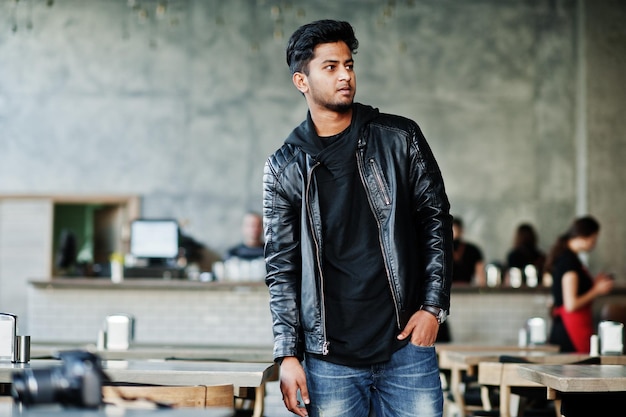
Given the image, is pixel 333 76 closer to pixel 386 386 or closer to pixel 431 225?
pixel 431 225

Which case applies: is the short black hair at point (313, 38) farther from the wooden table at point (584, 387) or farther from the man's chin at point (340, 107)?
the wooden table at point (584, 387)

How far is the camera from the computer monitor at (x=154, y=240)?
868 centimetres

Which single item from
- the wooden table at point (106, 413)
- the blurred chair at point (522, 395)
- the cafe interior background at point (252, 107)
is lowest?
the blurred chair at point (522, 395)

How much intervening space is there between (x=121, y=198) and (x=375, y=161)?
7675mm

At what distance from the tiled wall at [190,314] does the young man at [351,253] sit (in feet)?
16.8

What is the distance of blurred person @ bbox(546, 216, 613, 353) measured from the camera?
574cm

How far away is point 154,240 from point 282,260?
6488mm

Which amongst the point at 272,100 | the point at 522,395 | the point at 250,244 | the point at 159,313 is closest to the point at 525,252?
the point at 250,244

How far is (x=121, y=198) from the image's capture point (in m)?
9.75

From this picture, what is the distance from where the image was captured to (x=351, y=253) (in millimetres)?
2316

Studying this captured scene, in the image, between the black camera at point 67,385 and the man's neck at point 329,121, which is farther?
the man's neck at point 329,121

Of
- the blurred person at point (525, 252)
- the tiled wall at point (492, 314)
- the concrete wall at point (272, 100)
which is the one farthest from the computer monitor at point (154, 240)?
the blurred person at point (525, 252)

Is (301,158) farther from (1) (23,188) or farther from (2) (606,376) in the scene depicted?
(1) (23,188)

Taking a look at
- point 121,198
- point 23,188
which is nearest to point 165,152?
point 121,198
